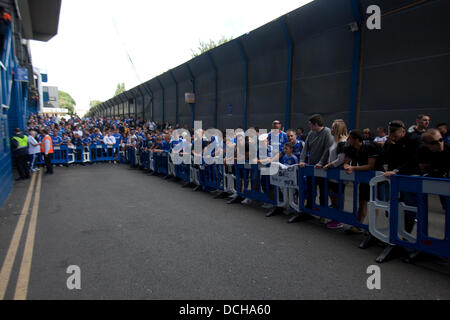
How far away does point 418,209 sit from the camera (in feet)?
12.2

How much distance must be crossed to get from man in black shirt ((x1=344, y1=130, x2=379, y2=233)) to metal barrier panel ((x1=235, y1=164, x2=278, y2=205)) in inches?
72.8

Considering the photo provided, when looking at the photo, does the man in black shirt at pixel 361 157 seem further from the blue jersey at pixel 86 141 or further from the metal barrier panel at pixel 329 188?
the blue jersey at pixel 86 141

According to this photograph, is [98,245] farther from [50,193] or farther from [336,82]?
[336,82]

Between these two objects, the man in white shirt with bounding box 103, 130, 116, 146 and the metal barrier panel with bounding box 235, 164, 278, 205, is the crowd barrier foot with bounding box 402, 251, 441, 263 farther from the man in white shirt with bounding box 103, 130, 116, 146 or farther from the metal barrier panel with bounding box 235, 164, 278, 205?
the man in white shirt with bounding box 103, 130, 116, 146

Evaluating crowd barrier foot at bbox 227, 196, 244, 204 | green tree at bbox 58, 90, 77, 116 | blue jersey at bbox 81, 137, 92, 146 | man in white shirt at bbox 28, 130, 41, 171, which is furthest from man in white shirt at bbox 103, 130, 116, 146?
green tree at bbox 58, 90, 77, 116

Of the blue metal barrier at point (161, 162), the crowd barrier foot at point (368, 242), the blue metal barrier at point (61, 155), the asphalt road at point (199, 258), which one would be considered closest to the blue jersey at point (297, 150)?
the asphalt road at point (199, 258)

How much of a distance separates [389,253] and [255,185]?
3374 mm

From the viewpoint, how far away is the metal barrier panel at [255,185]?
646cm

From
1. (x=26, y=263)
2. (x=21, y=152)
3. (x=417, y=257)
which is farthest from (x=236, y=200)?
(x=21, y=152)

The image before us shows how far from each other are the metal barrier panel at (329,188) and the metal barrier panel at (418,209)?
0.50 m

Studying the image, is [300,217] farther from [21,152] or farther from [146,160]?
[21,152]

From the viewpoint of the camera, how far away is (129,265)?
377 centimetres

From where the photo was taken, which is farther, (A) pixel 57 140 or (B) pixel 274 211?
(A) pixel 57 140
